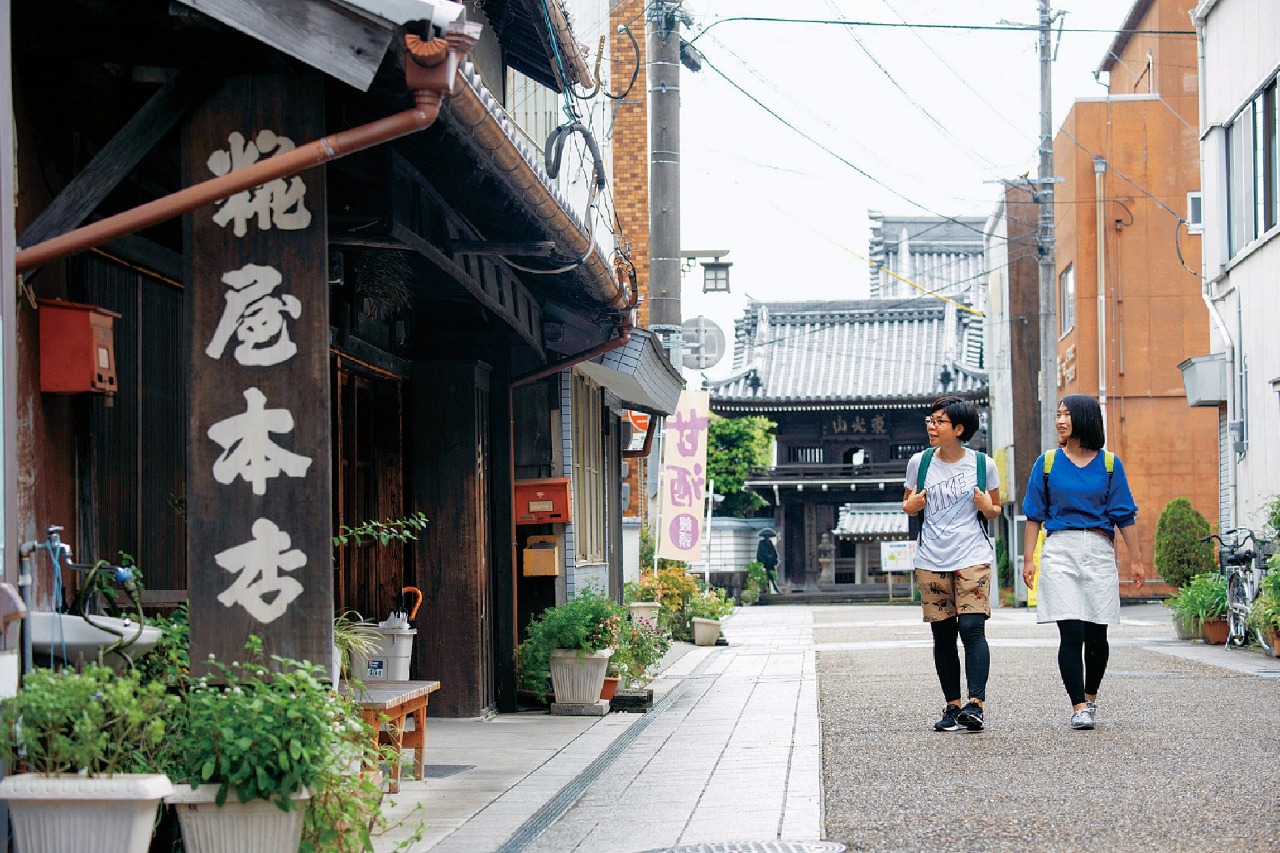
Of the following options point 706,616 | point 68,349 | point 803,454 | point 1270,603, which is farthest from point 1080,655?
point 803,454

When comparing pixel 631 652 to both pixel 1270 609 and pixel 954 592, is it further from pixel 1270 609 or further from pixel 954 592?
pixel 1270 609

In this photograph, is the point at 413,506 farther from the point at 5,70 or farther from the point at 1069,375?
the point at 1069,375

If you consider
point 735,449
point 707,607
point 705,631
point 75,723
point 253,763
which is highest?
point 735,449

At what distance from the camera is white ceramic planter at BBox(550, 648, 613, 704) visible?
11836 millimetres

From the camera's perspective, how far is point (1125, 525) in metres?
9.16

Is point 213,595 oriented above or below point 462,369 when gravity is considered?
below

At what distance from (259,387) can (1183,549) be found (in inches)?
860

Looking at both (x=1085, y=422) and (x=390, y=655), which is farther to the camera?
(x=1085, y=422)

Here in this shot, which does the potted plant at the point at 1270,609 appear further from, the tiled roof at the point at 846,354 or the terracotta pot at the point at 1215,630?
the tiled roof at the point at 846,354

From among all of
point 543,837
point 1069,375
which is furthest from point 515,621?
point 1069,375

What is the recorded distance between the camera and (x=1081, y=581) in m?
9.07

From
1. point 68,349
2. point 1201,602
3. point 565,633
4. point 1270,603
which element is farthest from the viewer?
point 1201,602

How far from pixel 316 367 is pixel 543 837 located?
7.40 feet

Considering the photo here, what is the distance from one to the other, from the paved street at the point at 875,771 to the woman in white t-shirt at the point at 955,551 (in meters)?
0.35
